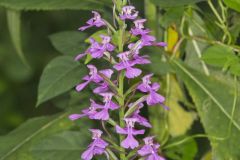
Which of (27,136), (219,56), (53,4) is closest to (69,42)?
(53,4)

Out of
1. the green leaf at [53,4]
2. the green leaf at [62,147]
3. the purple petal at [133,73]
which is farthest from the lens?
the green leaf at [53,4]

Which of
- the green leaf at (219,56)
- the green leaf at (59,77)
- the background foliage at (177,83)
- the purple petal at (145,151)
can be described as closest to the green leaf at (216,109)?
the background foliage at (177,83)

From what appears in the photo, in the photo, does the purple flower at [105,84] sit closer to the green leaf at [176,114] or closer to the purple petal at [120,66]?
the purple petal at [120,66]

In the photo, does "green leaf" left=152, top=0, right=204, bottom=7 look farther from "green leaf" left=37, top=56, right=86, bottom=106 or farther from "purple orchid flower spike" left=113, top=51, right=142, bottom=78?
"purple orchid flower spike" left=113, top=51, right=142, bottom=78

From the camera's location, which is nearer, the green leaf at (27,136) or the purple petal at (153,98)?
the purple petal at (153,98)

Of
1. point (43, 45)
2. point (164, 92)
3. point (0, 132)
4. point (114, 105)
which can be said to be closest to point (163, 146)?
point (164, 92)

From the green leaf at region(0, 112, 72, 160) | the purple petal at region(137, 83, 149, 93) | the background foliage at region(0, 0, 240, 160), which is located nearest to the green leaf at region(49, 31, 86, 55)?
the background foliage at region(0, 0, 240, 160)

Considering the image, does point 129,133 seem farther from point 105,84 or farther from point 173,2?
point 173,2
